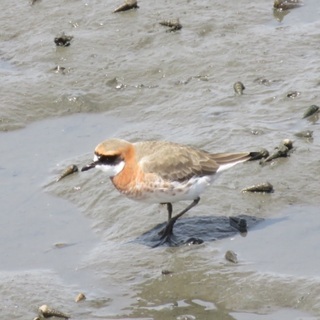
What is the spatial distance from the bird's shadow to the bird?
0.10m

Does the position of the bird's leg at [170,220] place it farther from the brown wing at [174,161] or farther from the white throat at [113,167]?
the white throat at [113,167]

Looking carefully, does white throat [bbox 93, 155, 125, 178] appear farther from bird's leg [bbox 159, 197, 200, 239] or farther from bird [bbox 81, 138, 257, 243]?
bird's leg [bbox 159, 197, 200, 239]

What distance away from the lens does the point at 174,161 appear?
10906mm

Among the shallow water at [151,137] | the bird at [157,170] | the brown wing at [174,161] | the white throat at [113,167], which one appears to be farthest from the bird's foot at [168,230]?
the white throat at [113,167]

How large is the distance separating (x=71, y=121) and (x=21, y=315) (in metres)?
4.75

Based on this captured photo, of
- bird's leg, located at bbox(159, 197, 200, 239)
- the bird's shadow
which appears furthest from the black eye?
the bird's shadow

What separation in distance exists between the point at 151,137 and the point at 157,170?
248 centimetres

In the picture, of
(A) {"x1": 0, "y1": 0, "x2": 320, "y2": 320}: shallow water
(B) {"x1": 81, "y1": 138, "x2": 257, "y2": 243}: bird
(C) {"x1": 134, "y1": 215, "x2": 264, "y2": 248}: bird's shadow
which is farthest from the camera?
(C) {"x1": 134, "y1": 215, "x2": 264, "y2": 248}: bird's shadow

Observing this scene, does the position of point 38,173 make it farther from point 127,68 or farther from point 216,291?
point 216,291

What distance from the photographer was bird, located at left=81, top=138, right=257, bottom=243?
10734 mm

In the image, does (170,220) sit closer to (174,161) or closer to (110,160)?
(174,161)

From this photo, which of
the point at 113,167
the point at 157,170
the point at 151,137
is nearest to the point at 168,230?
the point at 157,170

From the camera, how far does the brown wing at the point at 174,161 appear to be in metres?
10.8

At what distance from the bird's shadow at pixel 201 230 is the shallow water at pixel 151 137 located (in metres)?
0.10
